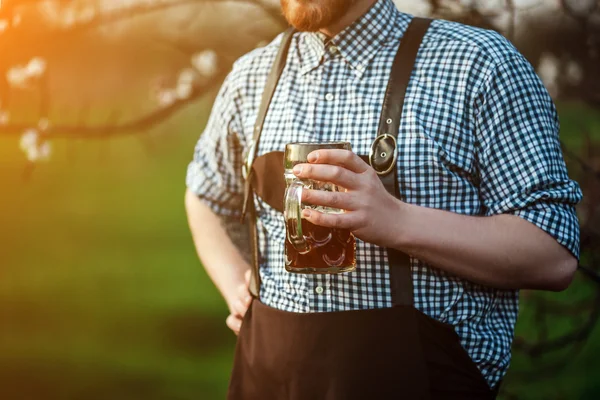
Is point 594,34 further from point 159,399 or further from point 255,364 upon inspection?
point 159,399

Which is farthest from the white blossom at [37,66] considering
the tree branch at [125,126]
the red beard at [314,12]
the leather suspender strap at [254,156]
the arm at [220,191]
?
the red beard at [314,12]

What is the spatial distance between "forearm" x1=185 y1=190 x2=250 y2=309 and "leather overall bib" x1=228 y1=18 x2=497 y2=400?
336mm

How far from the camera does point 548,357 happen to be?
203 centimetres

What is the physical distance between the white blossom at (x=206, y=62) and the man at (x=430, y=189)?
0.77 m

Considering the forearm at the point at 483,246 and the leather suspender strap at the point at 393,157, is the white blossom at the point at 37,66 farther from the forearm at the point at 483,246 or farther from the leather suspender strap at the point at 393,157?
the forearm at the point at 483,246

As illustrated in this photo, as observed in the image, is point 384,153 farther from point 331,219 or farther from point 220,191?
point 220,191

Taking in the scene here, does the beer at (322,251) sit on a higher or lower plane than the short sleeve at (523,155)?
lower

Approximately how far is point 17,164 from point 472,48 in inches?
67.9

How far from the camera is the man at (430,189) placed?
117 centimetres

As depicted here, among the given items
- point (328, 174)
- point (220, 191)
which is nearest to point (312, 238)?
point (328, 174)

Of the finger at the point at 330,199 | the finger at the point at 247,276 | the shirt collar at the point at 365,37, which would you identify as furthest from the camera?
the finger at the point at 247,276

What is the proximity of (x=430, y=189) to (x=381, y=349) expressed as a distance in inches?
13.0

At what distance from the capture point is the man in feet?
3.83

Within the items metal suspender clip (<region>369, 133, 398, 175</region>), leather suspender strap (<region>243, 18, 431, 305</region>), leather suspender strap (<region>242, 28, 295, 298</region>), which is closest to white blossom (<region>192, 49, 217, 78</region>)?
leather suspender strap (<region>242, 28, 295, 298</region>)
